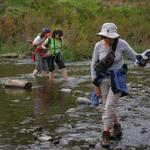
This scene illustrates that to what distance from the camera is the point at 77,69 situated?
22969mm

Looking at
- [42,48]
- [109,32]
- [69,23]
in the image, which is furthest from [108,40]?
[69,23]

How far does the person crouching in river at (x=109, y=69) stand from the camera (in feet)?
31.1

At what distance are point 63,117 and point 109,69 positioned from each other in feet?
8.57

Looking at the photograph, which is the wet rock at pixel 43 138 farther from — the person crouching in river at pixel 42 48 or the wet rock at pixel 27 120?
the person crouching in river at pixel 42 48

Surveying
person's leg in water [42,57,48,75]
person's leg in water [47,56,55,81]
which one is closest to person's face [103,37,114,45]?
person's leg in water [47,56,55,81]

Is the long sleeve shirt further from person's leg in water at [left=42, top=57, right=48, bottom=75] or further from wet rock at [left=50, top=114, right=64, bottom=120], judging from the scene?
person's leg in water at [left=42, top=57, right=48, bottom=75]

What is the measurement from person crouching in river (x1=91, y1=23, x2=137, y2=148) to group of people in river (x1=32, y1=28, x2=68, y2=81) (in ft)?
29.2

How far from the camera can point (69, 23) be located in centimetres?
3459

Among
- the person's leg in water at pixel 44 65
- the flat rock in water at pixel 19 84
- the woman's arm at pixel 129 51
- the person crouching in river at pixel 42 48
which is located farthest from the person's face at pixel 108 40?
the person's leg in water at pixel 44 65

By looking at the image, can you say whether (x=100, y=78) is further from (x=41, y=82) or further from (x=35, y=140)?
(x=41, y=82)

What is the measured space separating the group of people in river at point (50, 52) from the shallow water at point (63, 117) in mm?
579

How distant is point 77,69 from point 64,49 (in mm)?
4461

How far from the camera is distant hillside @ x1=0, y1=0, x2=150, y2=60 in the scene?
28875 millimetres

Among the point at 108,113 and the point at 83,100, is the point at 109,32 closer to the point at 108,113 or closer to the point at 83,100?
the point at 108,113
